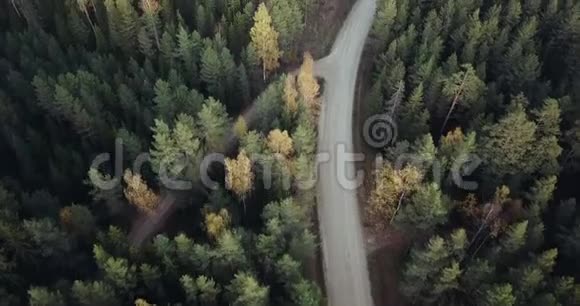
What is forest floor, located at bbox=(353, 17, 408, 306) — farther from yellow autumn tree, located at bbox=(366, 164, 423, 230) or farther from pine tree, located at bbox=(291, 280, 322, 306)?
pine tree, located at bbox=(291, 280, 322, 306)

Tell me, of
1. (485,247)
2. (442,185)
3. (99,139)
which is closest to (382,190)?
(442,185)

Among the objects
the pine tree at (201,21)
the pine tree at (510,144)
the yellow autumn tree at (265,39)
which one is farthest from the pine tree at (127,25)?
the pine tree at (510,144)

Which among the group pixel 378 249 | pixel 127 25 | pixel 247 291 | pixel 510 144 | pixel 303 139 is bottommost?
pixel 247 291

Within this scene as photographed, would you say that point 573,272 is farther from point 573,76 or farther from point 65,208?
point 65,208

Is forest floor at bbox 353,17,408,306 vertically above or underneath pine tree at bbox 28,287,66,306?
above

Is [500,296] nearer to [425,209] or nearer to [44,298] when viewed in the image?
[425,209]

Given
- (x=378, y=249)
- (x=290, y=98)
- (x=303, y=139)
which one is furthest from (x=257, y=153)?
(x=378, y=249)

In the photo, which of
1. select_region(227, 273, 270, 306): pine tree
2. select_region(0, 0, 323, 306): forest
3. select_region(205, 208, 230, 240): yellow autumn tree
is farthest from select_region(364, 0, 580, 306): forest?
select_region(205, 208, 230, 240): yellow autumn tree
